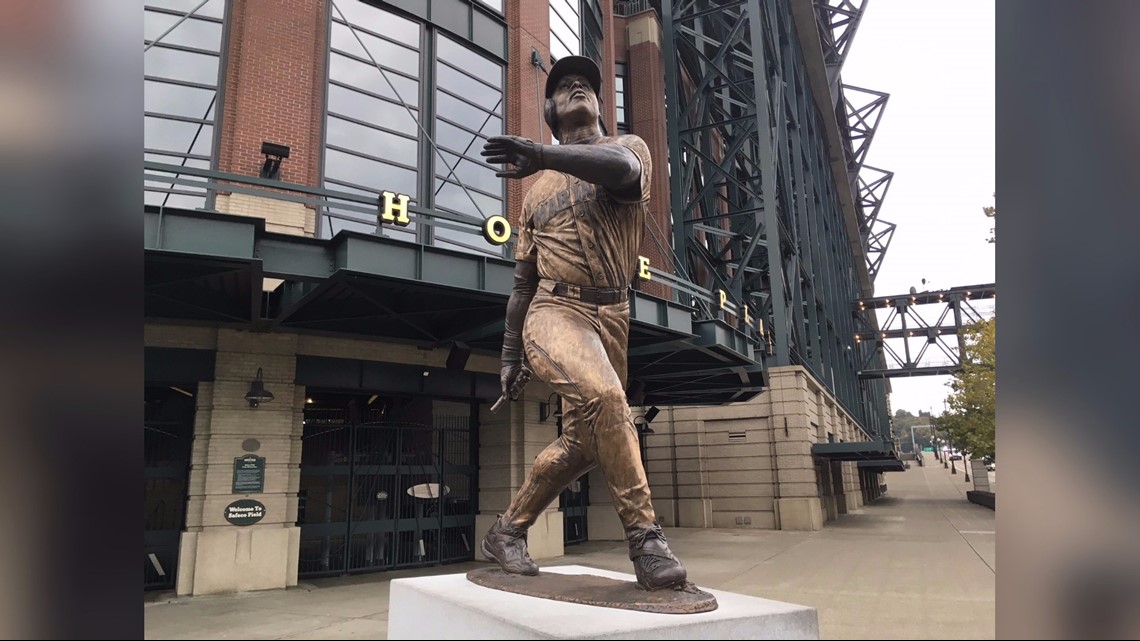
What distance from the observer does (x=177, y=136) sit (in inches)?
468

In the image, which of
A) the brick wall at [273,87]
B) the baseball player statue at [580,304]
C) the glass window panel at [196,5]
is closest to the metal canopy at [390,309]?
the brick wall at [273,87]

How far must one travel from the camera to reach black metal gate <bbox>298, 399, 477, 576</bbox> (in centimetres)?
1265

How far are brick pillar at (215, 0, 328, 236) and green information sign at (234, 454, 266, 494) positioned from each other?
367cm

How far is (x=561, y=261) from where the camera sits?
4547 mm

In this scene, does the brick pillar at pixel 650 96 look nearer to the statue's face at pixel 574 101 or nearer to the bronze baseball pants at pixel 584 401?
the statue's face at pixel 574 101

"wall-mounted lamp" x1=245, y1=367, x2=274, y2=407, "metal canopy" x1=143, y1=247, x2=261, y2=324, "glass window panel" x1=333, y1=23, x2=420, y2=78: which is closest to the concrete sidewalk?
"wall-mounted lamp" x1=245, y1=367, x2=274, y2=407

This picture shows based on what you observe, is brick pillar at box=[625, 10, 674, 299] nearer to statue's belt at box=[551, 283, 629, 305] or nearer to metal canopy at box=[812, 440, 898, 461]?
metal canopy at box=[812, 440, 898, 461]

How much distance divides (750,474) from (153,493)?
16.2m

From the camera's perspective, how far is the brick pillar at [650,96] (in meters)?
27.1

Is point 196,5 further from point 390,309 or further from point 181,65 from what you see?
point 390,309
